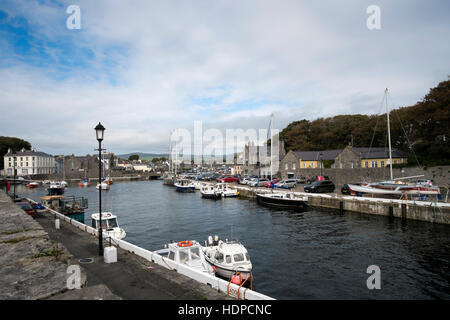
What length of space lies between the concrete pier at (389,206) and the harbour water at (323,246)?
1.18 meters

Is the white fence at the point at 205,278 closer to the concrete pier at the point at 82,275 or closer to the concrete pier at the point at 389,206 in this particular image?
the concrete pier at the point at 82,275

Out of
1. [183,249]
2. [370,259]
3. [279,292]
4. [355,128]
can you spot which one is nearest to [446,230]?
[370,259]

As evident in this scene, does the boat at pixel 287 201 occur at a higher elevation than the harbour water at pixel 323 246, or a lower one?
higher

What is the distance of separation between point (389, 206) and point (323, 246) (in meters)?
14.9

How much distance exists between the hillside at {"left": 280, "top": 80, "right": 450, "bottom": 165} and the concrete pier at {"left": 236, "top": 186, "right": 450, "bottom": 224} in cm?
1490

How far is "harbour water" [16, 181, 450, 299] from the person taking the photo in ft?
46.8

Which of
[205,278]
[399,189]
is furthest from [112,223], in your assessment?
[399,189]

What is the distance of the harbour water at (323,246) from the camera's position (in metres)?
14.3

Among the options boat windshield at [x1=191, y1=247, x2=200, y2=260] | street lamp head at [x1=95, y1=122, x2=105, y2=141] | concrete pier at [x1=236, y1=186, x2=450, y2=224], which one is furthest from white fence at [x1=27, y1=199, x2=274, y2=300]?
concrete pier at [x1=236, y1=186, x2=450, y2=224]

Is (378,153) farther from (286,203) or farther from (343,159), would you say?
(286,203)

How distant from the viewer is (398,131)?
73000 mm

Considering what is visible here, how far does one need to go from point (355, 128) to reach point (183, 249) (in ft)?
288

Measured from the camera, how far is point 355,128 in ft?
287

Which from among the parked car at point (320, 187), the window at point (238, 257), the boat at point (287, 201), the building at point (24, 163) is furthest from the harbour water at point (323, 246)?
the building at point (24, 163)
